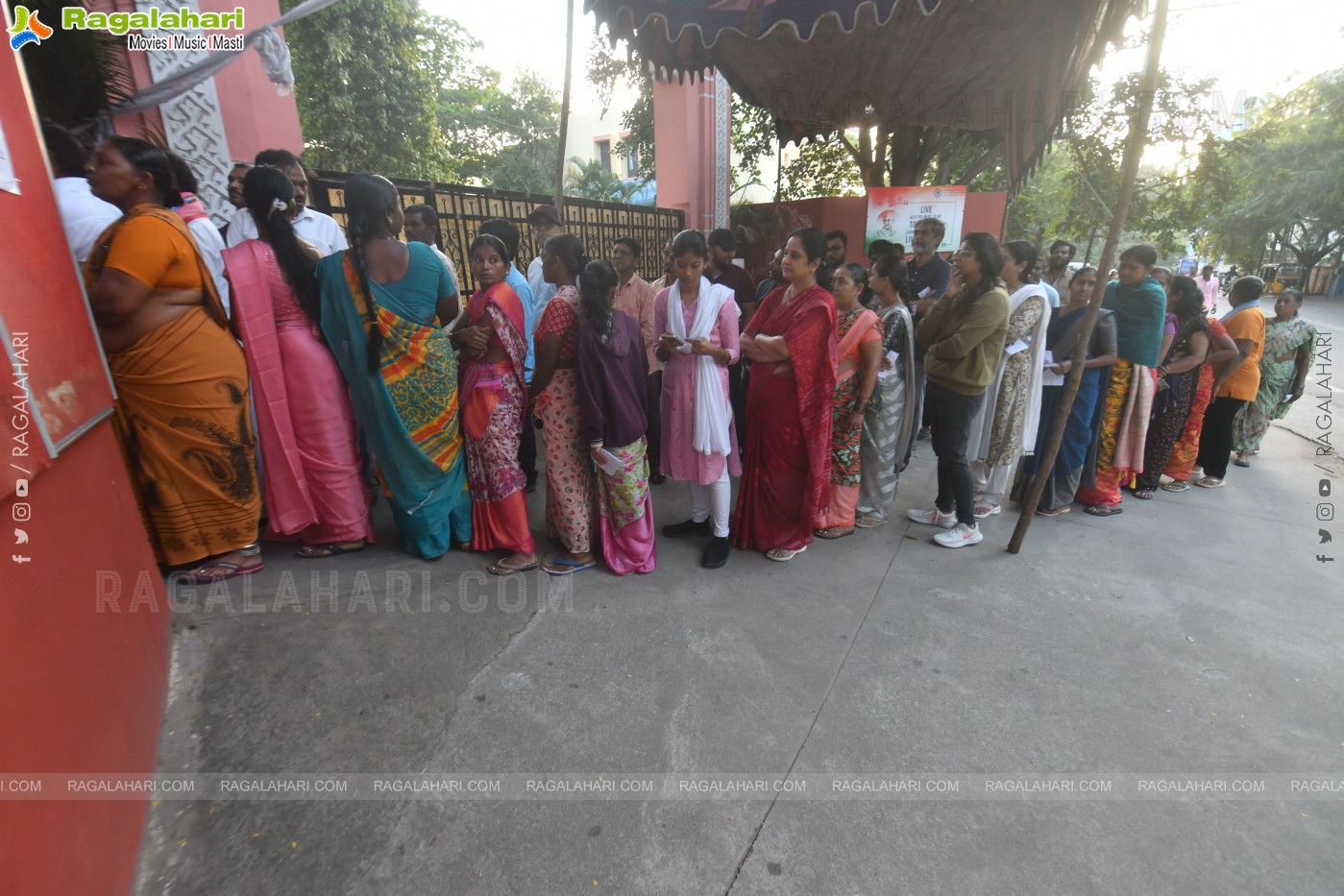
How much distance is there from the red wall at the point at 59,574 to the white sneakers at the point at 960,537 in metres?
3.36

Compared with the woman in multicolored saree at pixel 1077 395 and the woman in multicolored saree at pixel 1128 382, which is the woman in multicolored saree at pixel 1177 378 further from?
the woman in multicolored saree at pixel 1077 395

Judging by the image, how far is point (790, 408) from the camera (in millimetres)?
3062

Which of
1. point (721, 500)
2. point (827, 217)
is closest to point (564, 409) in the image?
point (721, 500)

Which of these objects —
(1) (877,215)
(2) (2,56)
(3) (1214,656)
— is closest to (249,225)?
(2) (2,56)

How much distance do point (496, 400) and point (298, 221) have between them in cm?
152

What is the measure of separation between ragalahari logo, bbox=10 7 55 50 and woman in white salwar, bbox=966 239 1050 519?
497 centimetres

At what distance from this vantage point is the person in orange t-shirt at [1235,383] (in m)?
4.20

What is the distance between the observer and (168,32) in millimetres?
4020

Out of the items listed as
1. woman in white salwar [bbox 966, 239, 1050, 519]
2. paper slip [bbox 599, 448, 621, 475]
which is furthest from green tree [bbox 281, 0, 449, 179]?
woman in white salwar [bbox 966, 239, 1050, 519]

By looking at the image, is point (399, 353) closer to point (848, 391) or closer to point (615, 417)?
point (615, 417)

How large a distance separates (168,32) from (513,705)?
4884 mm

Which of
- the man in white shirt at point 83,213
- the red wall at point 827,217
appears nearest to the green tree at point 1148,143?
the red wall at point 827,217

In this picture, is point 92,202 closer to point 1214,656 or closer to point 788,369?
point 788,369

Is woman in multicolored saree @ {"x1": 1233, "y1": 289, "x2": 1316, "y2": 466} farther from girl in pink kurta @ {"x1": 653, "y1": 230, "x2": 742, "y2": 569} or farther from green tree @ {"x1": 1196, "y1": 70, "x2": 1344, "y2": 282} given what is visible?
green tree @ {"x1": 1196, "y1": 70, "x2": 1344, "y2": 282}
